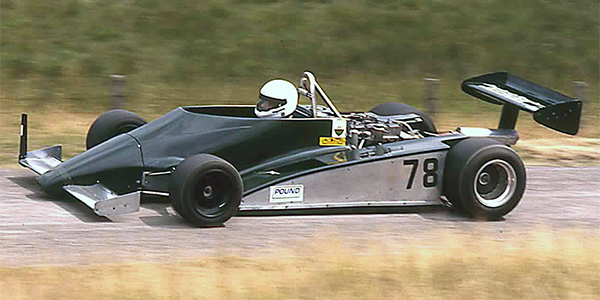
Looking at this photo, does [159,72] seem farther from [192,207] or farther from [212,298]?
[212,298]

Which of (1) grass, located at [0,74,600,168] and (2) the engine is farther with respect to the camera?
(1) grass, located at [0,74,600,168]

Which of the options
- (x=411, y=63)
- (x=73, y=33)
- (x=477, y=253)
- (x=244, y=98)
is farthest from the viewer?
(x=411, y=63)

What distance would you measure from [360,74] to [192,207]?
43.9 ft

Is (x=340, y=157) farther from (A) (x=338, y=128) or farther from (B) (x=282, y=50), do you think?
(B) (x=282, y=50)

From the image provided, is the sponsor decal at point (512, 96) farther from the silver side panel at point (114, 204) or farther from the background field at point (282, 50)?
the background field at point (282, 50)

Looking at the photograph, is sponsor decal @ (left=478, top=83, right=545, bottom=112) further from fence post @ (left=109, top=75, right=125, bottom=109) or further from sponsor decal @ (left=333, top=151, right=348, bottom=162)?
fence post @ (left=109, top=75, right=125, bottom=109)

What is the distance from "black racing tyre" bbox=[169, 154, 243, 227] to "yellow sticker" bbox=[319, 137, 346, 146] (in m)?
1.19

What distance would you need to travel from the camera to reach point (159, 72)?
19219 millimetres

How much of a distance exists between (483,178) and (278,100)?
205 centimetres

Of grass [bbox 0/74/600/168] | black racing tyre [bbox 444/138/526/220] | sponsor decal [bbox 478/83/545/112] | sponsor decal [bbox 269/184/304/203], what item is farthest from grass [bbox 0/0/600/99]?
black racing tyre [bbox 444/138/526/220]

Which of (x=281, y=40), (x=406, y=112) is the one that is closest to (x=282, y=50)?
(x=281, y=40)

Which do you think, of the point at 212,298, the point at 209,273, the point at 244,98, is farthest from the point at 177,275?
the point at 244,98

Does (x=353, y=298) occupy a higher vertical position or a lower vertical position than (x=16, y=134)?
higher

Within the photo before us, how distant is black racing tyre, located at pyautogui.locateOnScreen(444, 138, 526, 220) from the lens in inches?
331
